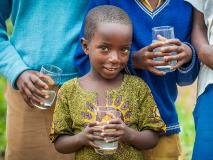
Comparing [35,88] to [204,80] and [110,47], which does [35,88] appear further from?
[204,80]

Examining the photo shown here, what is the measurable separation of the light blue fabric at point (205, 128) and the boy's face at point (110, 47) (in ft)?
1.69

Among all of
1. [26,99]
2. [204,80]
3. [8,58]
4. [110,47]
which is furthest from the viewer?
[8,58]

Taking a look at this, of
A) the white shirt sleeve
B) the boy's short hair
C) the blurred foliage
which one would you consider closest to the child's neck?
the boy's short hair

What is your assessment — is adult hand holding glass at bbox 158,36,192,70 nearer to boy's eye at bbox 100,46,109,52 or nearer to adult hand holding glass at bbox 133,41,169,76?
adult hand holding glass at bbox 133,41,169,76

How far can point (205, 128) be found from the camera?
3.55 meters

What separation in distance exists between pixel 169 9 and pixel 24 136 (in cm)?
128

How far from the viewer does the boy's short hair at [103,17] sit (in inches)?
140

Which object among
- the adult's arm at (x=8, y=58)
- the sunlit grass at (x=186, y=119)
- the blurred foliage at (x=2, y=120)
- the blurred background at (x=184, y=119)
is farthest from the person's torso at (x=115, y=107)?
the blurred foliage at (x=2, y=120)

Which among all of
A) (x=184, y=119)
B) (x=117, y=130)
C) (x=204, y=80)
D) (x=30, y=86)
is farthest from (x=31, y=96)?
(x=184, y=119)

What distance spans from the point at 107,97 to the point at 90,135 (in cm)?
30

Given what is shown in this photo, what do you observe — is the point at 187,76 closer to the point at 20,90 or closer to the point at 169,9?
the point at 169,9

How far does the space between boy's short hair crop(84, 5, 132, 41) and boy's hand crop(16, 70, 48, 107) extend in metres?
0.41

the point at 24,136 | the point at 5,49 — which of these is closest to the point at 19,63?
the point at 5,49

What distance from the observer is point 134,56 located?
3725mm
